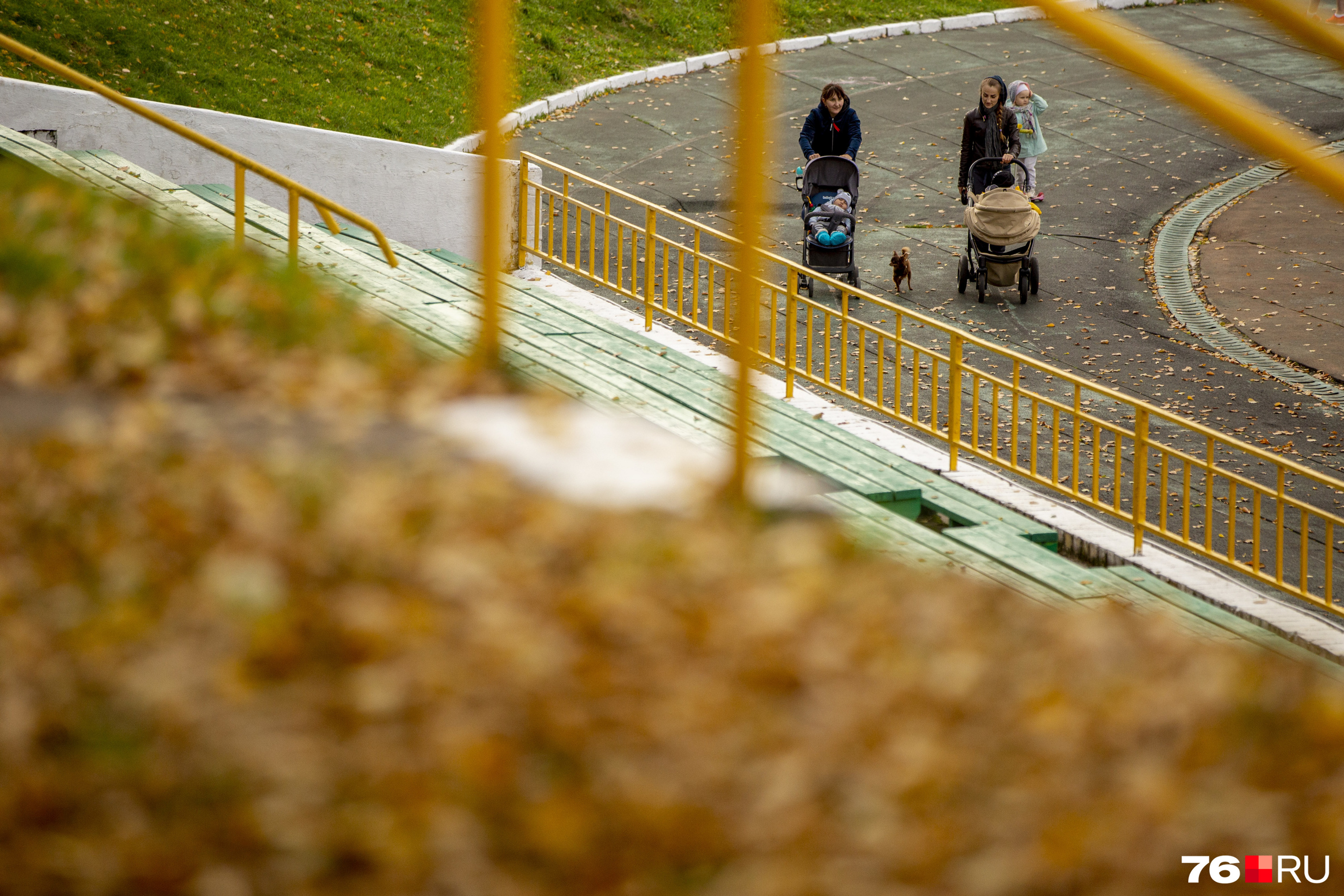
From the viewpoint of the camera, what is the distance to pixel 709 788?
3.25m

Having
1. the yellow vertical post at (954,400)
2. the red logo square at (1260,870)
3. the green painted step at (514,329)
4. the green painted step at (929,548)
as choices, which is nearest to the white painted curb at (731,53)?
the green painted step at (514,329)

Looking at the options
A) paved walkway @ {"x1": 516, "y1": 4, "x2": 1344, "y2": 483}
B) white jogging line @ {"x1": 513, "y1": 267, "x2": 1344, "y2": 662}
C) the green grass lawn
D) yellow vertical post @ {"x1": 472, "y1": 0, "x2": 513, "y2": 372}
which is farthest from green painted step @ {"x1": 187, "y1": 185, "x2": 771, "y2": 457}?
the green grass lawn

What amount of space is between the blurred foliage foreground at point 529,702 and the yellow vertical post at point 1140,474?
9.40 feet

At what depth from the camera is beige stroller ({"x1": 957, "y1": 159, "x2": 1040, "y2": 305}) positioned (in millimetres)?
11836

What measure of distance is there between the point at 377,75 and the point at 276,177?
10350 millimetres

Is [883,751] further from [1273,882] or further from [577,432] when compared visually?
[577,432]

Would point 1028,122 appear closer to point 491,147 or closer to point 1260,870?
point 491,147

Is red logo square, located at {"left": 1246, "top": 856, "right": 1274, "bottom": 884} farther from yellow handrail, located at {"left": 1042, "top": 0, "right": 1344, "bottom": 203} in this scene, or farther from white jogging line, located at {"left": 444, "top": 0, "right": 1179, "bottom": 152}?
white jogging line, located at {"left": 444, "top": 0, "right": 1179, "bottom": 152}

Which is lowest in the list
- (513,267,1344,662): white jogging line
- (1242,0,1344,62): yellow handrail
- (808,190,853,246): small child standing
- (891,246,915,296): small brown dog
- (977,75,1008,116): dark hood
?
(513,267,1344,662): white jogging line

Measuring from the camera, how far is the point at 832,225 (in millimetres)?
11758

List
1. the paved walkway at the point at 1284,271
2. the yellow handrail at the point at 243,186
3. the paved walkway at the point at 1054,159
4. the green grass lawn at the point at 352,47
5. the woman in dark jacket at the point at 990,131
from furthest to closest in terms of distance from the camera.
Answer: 1. the green grass lawn at the point at 352,47
2. the woman in dark jacket at the point at 990,131
3. the paved walkway at the point at 1284,271
4. the paved walkway at the point at 1054,159
5. the yellow handrail at the point at 243,186

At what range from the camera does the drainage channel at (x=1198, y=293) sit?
36.6ft

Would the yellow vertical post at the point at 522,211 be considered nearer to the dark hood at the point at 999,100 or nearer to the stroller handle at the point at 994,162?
the stroller handle at the point at 994,162

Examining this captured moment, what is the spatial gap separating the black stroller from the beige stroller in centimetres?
107
